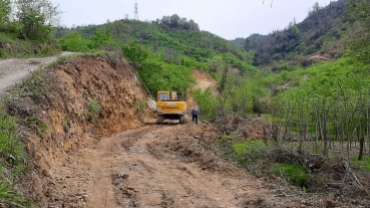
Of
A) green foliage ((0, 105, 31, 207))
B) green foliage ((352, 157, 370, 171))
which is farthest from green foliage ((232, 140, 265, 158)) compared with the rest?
green foliage ((0, 105, 31, 207))

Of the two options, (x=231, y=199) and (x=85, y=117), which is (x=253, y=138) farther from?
(x=231, y=199)

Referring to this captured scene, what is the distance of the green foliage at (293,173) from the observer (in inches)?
363

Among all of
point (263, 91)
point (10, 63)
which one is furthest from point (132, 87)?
point (263, 91)

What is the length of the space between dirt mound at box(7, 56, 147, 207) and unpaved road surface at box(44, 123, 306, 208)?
37 centimetres

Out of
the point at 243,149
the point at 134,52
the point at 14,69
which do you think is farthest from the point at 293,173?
the point at 134,52

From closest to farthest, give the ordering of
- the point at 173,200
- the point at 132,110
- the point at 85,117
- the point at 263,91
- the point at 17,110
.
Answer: the point at 173,200 < the point at 17,110 < the point at 85,117 < the point at 132,110 < the point at 263,91

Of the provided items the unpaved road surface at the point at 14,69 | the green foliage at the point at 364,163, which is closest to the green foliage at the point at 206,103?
the unpaved road surface at the point at 14,69

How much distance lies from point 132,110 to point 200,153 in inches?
465

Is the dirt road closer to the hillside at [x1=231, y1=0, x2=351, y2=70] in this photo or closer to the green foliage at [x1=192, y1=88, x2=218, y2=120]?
the hillside at [x1=231, y1=0, x2=351, y2=70]

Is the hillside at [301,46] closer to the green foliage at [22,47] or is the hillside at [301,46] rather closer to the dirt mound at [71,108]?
the dirt mound at [71,108]

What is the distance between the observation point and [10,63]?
16.2 meters

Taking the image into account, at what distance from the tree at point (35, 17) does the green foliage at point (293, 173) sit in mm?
16713

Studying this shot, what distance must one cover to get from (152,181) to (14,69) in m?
9.19

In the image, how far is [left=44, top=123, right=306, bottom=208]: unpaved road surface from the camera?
7035 mm
